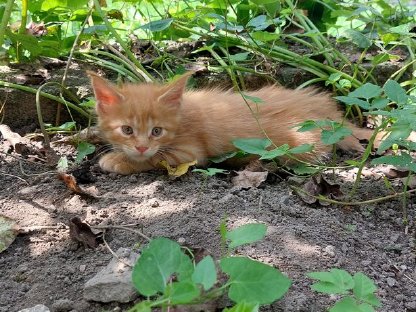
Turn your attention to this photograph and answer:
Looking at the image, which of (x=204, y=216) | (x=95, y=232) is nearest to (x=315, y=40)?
(x=204, y=216)

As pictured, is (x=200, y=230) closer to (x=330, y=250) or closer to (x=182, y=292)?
(x=330, y=250)

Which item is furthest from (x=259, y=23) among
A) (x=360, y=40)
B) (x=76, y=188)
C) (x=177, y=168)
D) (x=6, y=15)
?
(x=76, y=188)

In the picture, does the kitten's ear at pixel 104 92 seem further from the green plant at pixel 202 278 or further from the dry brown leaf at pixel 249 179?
the green plant at pixel 202 278

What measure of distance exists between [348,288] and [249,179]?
A: 1145 millimetres

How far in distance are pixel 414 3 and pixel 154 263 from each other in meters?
6.36

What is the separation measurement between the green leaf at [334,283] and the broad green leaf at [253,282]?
166 mm

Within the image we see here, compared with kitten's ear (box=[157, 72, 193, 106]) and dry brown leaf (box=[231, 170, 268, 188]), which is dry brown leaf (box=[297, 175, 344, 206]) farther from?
kitten's ear (box=[157, 72, 193, 106])

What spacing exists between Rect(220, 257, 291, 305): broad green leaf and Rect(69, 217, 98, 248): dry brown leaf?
0.70 metres

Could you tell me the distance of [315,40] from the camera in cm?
372

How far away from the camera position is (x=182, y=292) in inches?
48.5

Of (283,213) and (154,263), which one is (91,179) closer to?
(283,213)

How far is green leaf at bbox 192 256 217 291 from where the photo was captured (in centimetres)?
126

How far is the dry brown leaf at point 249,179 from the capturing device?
255cm

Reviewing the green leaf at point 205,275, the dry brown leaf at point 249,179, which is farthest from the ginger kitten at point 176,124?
the green leaf at point 205,275
